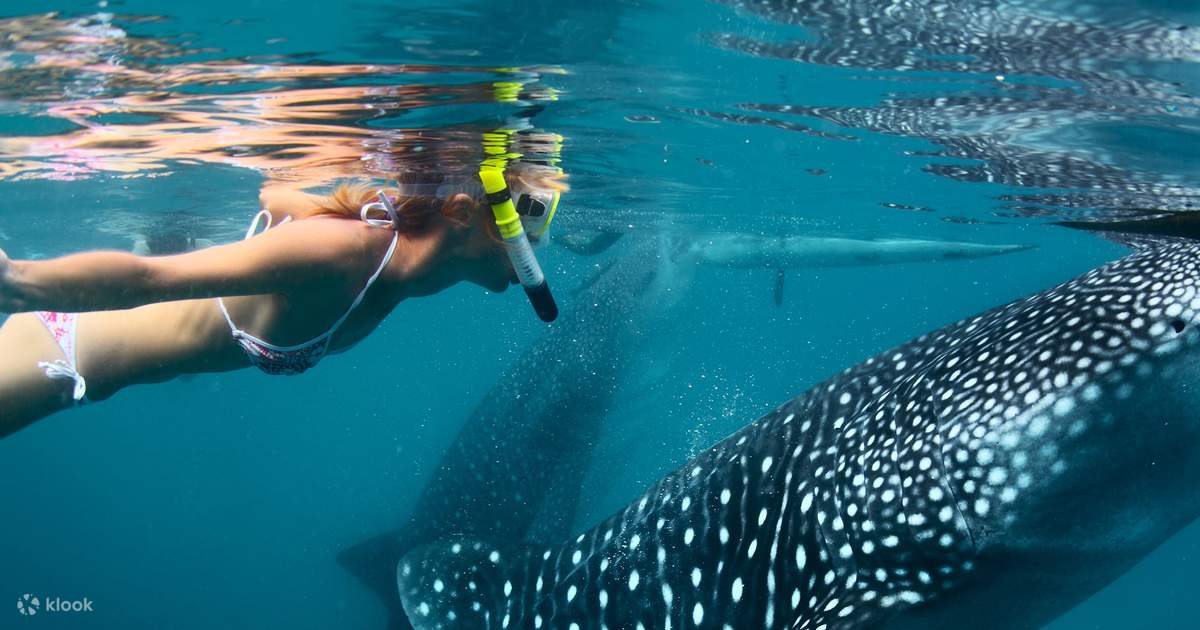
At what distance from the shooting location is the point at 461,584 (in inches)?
193

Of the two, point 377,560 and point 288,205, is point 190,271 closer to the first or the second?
point 288,205

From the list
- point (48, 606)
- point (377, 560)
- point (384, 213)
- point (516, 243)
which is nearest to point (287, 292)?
point (384, 213)

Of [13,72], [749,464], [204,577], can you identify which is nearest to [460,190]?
[749,464]

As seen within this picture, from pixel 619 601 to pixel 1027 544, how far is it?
2.15 meters

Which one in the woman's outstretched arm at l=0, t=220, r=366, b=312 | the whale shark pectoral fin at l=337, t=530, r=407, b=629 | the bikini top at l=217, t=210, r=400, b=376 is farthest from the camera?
the whale shark pectoral fin at l=337, t=530, r=407, b=629

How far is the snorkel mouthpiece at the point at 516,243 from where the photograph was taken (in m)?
4.24

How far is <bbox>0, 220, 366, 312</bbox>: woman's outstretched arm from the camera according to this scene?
2932 mm

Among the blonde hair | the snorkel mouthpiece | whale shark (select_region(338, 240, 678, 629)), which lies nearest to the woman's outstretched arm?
the blonde hair

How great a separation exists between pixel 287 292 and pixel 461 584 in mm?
2321

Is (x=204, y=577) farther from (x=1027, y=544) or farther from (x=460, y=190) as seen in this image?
(x=1027, y=544)

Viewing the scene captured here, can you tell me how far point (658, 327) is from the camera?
1281 centimetres

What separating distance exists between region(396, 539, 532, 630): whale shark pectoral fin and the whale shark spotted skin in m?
0.74

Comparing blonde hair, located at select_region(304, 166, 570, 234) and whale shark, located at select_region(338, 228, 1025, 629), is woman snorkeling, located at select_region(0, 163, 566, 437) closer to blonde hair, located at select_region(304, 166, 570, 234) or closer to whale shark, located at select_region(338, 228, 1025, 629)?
blonde hair, located at select_region(304, 166, 570, 234)

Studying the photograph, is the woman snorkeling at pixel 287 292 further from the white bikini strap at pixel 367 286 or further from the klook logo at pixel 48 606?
the klook logo at pixel 48 606
